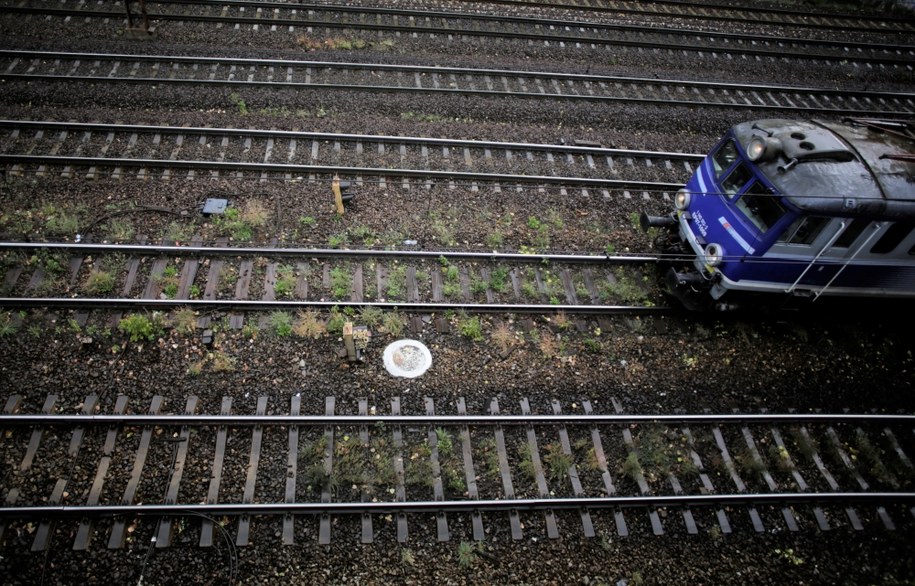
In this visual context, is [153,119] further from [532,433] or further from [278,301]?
[532,433]

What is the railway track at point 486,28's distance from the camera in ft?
46.6

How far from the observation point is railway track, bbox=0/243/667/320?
8703 millimetres

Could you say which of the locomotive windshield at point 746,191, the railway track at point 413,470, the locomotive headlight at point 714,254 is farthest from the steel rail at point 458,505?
the locomotive windshield at point 746,191

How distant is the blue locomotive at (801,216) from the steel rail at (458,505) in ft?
10.3

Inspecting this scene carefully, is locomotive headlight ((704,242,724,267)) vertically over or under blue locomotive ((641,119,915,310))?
under

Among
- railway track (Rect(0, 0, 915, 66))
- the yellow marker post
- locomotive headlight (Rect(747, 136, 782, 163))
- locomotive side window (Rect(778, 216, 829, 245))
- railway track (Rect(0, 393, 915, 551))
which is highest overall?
locomotive headlight (Rect(747, 136, 782, 163))

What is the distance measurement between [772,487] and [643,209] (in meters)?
5.88

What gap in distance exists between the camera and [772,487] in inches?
306

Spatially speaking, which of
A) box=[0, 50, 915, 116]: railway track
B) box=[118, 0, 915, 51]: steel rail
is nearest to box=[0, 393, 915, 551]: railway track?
box=[0, 50, 915, 116]: railway track

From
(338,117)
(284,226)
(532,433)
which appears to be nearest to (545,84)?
(338,117)

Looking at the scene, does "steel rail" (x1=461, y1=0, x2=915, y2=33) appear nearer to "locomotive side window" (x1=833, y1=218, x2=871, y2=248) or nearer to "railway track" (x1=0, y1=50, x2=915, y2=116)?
"railway track" (x1=0, y1=50, x2=915, y2=116)

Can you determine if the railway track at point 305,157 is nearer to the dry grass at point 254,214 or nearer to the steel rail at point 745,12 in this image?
the dry grass at point 254,214

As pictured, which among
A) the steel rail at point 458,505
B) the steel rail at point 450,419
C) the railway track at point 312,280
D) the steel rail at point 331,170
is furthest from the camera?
the steel rail at point 331,170

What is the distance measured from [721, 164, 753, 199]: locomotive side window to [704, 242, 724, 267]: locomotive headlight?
0.82 metres
